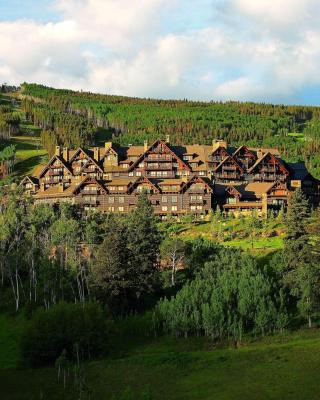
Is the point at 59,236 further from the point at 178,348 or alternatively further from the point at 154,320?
the point at 178,348

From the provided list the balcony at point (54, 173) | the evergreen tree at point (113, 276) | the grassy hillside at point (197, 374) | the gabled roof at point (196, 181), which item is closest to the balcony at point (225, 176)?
the gabled roof at point (196, 181)

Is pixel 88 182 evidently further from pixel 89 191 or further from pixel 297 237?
pixel 297 237

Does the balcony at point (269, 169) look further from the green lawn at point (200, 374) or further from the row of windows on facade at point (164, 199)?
the green lawn at point (200, 374)

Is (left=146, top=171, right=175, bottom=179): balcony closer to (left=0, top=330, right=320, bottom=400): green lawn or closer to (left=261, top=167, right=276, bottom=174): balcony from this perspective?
(left=261, top=167, right=276, bottom=174): balcony

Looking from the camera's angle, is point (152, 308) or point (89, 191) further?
point (89, 191)

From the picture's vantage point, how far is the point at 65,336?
77125 millimetres

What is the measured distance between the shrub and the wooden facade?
174 ft

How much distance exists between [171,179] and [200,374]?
250 ft

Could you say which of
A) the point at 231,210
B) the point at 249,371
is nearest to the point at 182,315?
the point at 249,371

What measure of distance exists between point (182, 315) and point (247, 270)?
1064cm

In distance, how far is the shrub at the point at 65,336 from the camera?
7619 centimetres

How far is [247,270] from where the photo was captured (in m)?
84.8

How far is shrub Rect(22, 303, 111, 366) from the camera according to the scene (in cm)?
7619

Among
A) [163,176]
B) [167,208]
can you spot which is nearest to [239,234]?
[167,208]
